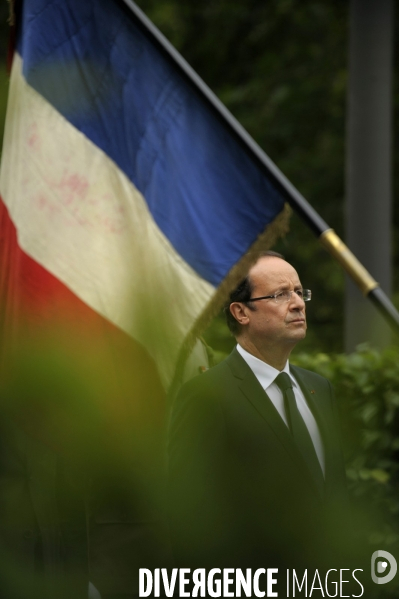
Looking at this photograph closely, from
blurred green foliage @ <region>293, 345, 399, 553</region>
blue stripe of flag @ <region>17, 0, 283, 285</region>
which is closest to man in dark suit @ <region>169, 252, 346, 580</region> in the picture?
blue stripe of flag @ <region>17, 0, 283, 285</region>

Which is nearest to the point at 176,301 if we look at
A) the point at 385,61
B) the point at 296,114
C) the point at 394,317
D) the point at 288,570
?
the point at 288,570

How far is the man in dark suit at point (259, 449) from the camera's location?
1.47 metres

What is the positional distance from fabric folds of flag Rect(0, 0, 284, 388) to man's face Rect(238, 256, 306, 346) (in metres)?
0.08

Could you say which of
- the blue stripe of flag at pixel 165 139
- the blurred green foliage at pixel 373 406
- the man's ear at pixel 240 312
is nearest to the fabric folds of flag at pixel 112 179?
the blue stripe of flag at pixel 165 139

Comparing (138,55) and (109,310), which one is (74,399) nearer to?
(109,310)

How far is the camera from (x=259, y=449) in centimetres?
221

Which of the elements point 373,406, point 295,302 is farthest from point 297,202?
point 373,406

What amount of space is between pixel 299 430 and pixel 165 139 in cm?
78

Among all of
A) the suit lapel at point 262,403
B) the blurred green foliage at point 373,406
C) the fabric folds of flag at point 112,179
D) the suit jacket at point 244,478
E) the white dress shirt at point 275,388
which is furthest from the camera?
the blurred green foliage at point 373,406

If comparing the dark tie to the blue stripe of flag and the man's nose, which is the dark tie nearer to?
the man's nose

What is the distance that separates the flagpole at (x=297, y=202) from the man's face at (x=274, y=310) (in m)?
0.14

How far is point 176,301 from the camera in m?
1.41

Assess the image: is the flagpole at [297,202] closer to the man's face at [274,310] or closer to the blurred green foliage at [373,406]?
the man's face at [274,310]

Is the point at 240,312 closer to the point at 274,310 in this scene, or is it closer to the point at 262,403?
the point at 274,310
